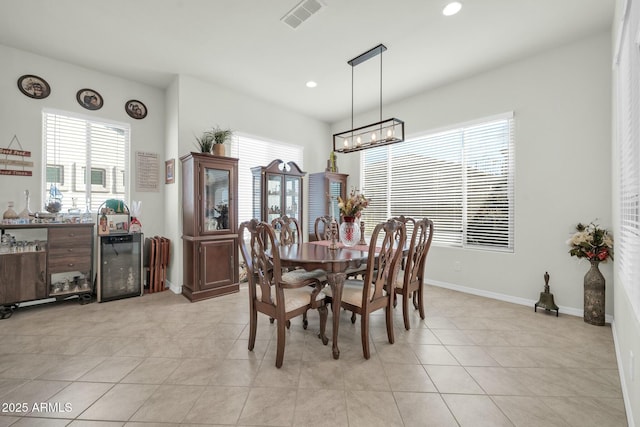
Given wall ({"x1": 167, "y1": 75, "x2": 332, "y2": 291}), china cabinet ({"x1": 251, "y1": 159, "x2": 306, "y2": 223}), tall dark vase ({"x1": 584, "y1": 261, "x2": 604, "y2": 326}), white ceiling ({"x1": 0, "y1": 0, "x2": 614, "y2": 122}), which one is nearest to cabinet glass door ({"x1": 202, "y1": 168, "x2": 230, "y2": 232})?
wall ({"x1": 167, "y1": 75, "x2": 332, "y2": 291})

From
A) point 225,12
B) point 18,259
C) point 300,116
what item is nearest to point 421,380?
point 225,12

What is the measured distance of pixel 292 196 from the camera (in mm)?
4703

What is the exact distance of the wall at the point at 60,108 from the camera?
3.10 meters

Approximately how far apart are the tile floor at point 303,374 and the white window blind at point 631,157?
0.75m

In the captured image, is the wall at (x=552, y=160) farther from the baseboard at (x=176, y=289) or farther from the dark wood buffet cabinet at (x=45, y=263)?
the dark wood buffet cabinet at (x=45, y=263)

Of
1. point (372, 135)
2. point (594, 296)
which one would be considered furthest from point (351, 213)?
point (594, 296)

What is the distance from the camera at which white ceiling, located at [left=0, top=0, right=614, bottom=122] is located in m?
2.49

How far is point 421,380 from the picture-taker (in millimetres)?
1859

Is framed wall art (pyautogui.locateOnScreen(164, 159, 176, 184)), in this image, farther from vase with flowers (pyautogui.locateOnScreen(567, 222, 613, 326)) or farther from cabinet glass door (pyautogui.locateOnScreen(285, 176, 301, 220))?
vase with flowers (pyautogui.locateOnScreen(567, 222, 613, 326))

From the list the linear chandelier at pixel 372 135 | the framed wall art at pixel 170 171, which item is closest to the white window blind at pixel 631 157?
the linear chandelier at pixel 372 135

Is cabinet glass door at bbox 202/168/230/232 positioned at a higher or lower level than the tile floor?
higher

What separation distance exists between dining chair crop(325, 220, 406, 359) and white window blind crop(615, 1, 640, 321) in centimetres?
131

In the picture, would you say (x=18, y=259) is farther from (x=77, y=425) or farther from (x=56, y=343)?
(x=77, y=425)

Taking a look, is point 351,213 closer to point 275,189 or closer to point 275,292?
point 275,292
